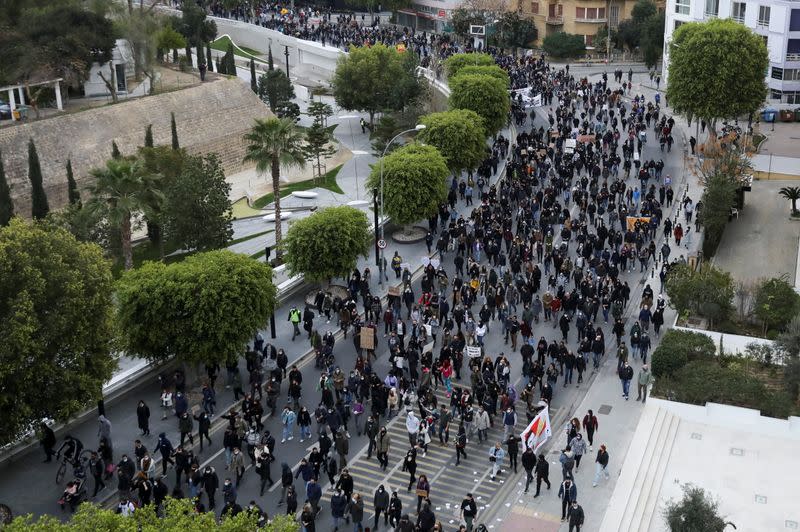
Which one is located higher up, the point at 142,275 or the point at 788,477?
the point at 142,275

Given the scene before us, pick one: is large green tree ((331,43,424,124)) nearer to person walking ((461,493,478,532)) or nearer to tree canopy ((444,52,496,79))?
tree canopy ((444,52,496,79))

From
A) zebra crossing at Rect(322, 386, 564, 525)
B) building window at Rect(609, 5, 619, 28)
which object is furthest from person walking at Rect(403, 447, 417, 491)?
building window at Rect(609, 5, 619, 28)

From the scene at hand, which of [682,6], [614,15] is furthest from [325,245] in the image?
[614,15]

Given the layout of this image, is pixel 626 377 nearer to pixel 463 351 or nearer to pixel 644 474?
pixel 644 474

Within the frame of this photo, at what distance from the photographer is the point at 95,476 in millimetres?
26047

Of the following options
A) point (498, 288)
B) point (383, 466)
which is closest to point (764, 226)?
point (498, 288)

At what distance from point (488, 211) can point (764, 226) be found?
1220 cm

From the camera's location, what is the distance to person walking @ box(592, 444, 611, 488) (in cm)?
2591

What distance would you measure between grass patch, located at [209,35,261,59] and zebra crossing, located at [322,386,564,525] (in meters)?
70.4

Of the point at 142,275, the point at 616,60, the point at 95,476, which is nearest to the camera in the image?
the point at 95,476

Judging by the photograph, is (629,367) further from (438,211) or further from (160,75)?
(160,75)

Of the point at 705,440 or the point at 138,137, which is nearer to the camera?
the point at 705,440

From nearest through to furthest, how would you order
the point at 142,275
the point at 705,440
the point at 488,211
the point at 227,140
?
the point at 705,440 < the point at 142,275 < the point at 488,211 < the point at 227,140

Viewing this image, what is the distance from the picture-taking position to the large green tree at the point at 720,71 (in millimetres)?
56844
